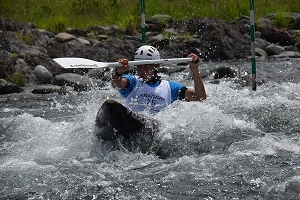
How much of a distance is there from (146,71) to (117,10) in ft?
52.2

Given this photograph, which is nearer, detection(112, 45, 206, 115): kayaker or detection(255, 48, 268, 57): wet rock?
detection(112, 45, 206, 115): kayaker

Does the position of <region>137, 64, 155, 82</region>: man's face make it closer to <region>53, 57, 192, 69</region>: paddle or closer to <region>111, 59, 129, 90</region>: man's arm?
<region>111, 59, 129, 90</region>: man's arm

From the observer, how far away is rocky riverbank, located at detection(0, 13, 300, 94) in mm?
14148

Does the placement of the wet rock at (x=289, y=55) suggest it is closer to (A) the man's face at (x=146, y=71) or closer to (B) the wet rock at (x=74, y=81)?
(B) the wet rock at (x=74, y=81)

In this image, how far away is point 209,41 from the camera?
58.4 ft

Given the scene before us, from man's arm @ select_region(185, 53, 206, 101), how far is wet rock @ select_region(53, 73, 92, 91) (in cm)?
580

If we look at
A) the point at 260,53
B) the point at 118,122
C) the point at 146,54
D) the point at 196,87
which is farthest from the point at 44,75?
the point at 118,122

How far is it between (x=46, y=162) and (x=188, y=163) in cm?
160

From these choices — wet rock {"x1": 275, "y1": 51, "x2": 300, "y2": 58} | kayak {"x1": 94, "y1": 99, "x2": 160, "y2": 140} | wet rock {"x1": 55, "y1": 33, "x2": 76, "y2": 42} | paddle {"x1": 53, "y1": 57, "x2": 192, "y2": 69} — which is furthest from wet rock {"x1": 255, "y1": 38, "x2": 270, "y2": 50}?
kayak {"x1": 94, "y1": 99, "x2": 160, "y2": 140}

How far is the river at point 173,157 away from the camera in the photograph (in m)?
6.06

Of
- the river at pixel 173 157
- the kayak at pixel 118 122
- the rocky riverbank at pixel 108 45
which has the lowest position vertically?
the rocky riverbank at pixel 108 45

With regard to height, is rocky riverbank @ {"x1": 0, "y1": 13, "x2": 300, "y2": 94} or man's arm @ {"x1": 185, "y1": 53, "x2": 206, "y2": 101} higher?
man's arm @ {"x1": 185, "y1": 53, "x2": 206, "y2": 101}

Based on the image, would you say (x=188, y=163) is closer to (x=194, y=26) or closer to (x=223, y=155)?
(x=223, y=155)

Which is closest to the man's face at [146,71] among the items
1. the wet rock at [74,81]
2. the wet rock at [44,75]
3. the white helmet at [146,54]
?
the white helmet at [146,54]
